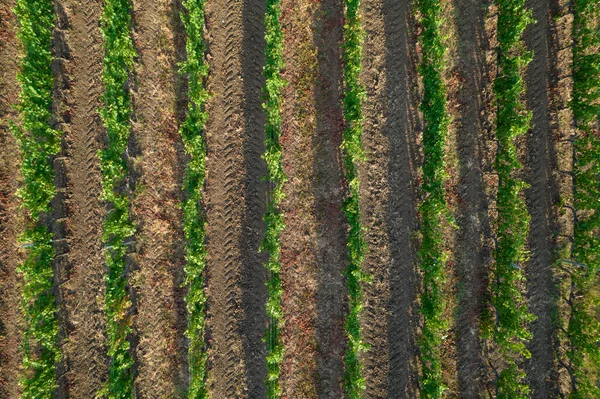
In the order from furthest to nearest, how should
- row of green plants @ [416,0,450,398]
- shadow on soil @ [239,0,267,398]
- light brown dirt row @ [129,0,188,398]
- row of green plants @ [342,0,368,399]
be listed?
shadow on soil @ [239,0,267,398]
light brown dirt row @ [129,0,188,398]
row of green plants @ [342,0,368,399]
row of green plants @ [416,0,450,398]

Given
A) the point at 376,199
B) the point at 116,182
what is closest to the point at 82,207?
the point at 116,182

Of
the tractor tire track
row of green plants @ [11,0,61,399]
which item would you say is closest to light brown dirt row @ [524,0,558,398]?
the tractor tire track

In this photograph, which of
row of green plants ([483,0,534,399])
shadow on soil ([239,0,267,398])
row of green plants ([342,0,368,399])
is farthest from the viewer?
shadow on soil ([239,0,267,398])

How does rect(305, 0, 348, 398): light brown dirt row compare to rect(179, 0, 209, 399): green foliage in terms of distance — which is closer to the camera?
rect(179, 0, 209, 399): green foliage

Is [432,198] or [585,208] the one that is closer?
[432,198]

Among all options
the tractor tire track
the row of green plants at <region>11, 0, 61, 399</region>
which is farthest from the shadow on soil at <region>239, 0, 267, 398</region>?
the row of green plants at <region>11, 0, 61, 399</region>

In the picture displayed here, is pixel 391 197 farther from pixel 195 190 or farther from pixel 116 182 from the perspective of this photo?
pixel 116 182

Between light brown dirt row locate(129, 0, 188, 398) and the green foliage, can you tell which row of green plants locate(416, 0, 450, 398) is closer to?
the green foliage
